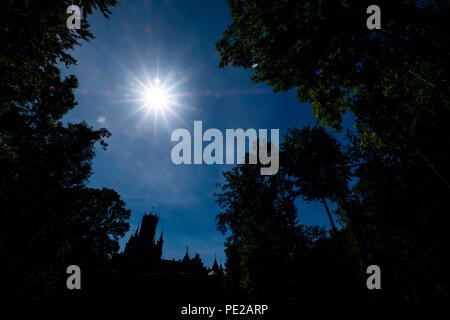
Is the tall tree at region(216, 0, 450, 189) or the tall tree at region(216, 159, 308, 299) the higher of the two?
the tall tree at region(216, 0, 450, 189)

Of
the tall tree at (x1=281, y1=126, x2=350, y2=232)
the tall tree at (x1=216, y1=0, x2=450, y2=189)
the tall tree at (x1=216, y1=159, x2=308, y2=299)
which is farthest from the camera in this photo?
the tall tree at (x1=281, y1=126, x2=350, y2=232)

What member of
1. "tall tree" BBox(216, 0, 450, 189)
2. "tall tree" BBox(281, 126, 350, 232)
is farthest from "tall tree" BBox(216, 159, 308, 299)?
"tall tree" BBox(216, 0, 450, 189)

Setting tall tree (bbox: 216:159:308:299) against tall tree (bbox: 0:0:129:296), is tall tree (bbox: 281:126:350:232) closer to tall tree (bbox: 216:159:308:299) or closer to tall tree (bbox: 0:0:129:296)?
tall tree (bbox: 216:159:308:299)

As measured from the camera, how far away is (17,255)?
8.92 meters

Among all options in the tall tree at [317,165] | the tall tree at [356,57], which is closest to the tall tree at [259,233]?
the tall tree at [317,165]

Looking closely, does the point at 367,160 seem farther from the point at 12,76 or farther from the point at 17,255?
the point at 17,255

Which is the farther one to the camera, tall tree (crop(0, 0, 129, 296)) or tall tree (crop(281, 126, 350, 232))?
tall tree (crop(281, 126, 350, 232))

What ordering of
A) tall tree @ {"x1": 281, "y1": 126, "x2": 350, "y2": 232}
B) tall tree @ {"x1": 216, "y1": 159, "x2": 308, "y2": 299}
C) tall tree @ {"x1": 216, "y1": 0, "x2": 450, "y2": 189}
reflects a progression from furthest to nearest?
tall tree @ {"x1": 281, "y1": 126, "x2": 350, "y2": 232} → tall tree @ {"x1": 216, "y1": 159, "x2": 308, "y2": 299} → tall tree @ {"x1": 216, "y1": 0, "x2": 450, "y2": 189}

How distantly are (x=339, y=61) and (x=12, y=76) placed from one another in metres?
11.8

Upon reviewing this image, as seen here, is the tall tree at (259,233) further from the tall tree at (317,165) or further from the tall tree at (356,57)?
the tall tree at (356,57)

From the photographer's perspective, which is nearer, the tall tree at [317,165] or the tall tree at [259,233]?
the tall tree at [259,233]

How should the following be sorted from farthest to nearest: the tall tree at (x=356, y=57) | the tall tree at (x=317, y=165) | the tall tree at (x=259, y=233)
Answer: the tall tree at (x=317, y=165) → the tall tree at (x=259, y=233) → the tall tree at (x=356, y=57)

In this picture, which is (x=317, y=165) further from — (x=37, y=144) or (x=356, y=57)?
(x=37, y=144)
